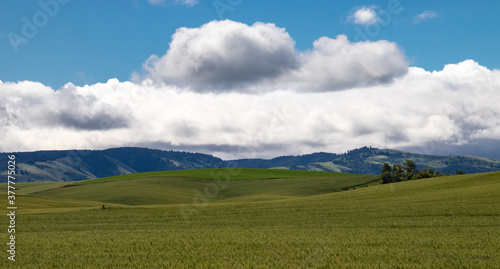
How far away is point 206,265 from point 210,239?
7.68 m

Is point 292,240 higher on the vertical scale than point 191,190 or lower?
higher

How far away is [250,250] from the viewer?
63.8ft

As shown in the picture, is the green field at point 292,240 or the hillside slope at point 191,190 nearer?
the green field at point 292,240

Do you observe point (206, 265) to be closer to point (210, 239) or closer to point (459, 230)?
point (210, 239)

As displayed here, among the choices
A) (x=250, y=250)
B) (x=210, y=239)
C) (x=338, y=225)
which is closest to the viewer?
(x=250, y=250)

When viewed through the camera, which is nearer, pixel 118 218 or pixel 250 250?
pixel 250 250

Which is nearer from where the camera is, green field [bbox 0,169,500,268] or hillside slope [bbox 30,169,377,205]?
green field [bbox 0,169,500,268]

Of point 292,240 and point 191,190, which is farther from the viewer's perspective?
point 191,190

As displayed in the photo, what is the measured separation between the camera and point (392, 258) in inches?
660

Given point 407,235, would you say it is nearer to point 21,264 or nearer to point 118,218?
point 21,264

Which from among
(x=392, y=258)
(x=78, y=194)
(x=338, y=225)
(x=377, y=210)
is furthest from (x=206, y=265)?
(x=78, y=194)

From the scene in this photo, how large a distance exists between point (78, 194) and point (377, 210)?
83.8 m

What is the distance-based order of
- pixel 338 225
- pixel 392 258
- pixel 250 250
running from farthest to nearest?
1. pixel 338 225
2. pixel 250 250
3. pixel 392 258

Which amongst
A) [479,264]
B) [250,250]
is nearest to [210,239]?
[250,250]
